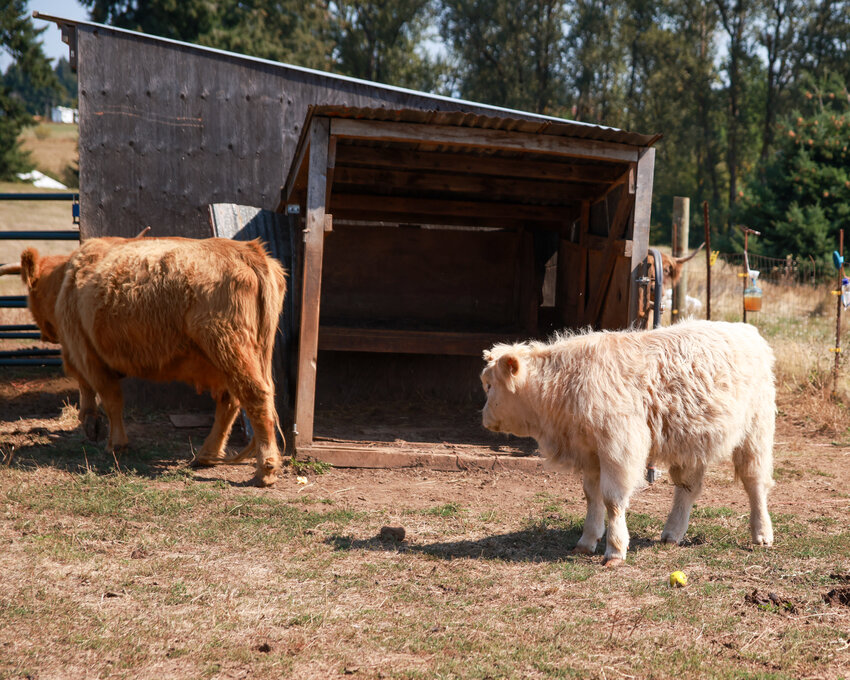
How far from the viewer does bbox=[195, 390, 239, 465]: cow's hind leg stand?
7070mm

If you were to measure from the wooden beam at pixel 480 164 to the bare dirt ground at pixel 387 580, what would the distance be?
325cm

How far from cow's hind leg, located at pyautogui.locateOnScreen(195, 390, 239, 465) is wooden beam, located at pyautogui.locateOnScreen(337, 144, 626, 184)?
2777 millimetres

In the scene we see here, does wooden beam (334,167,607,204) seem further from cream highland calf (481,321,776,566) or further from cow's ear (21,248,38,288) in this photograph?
cream highland calf (481,321,776,566)

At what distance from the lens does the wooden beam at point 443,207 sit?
32.6ft

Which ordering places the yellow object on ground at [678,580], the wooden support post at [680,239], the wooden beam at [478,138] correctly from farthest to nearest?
the wooden support post at [680,239] → the wooden beam at [478,138] → the yellow object on ground at [678,580]

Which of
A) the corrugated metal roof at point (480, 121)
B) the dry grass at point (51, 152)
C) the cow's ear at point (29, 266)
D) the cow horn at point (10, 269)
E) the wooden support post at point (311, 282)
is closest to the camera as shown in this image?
the corrugated metal roof at point (480, 121)

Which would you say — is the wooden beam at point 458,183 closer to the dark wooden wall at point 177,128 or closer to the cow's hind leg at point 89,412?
the dark wooden wall at point 177,128

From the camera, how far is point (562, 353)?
521 centimetres

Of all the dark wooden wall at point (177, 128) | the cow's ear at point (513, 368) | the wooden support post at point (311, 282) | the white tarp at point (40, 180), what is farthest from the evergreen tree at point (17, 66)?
the cow's ear at point (513, 368)

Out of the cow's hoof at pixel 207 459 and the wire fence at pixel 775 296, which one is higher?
the wire fence at pixel 775 296

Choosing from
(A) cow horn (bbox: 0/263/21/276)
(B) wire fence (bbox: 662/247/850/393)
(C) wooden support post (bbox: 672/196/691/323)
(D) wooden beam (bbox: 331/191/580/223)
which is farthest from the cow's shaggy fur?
(C) wooden support post (bbox: 672/196/691/323)

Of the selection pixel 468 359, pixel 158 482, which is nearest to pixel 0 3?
pixel 468 359

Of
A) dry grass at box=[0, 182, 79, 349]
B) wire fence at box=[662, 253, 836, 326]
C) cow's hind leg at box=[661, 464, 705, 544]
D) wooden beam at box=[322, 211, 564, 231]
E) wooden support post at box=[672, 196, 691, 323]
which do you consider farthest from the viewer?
dry grass at box=[0, 182, 79, 349]

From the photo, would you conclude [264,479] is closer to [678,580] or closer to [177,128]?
[678,580]
